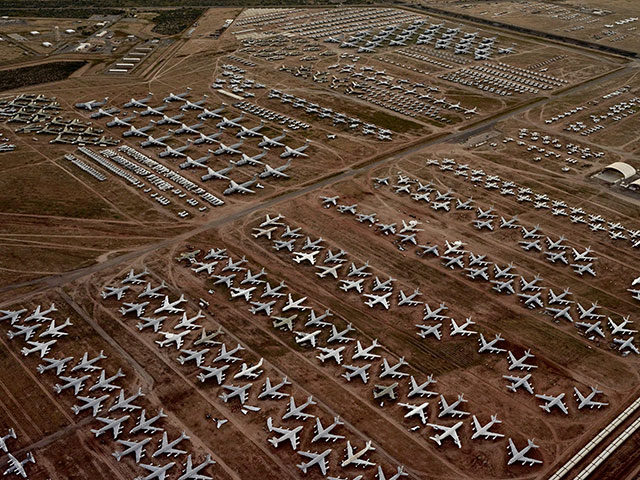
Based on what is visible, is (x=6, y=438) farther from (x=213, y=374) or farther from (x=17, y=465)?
(x=213, y=374)

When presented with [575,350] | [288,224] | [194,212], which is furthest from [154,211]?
[575,350]

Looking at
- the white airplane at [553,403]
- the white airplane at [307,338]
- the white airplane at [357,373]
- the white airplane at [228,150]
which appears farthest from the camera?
the white airplane at [228,150]

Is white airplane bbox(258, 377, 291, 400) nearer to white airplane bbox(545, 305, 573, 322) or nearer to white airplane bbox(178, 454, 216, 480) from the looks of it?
white airplane bbox(178, 454, 216, 480)

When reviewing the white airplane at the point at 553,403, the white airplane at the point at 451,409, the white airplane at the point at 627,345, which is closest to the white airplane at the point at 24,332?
the white airplane at the point at 451,409

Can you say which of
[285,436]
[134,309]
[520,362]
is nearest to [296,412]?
[285,436]

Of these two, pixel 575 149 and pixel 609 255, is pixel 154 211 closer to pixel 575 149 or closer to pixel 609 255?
pixel 609 255

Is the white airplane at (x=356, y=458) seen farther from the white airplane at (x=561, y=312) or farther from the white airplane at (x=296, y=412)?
the white airplane at (x=561, y=312)

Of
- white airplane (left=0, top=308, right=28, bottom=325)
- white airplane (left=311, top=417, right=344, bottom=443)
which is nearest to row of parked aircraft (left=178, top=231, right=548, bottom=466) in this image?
white airplane (left=311, top=417, right=344, bottom=443)
